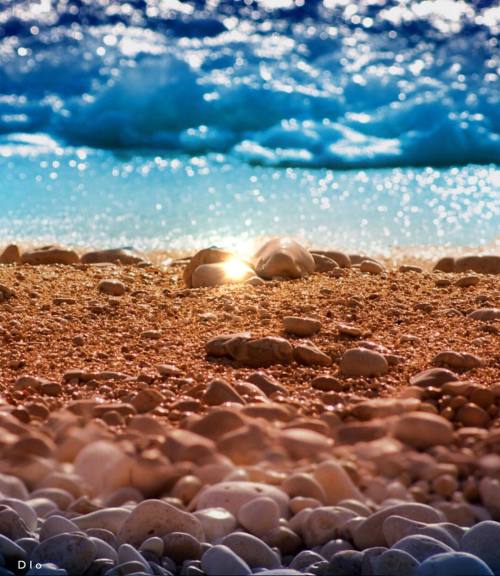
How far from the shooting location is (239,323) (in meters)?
2.44

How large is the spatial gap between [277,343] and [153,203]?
385 centimetres

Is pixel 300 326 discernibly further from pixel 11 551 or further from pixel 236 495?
pixel 11 551

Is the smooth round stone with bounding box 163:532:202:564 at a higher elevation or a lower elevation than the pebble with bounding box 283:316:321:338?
lower

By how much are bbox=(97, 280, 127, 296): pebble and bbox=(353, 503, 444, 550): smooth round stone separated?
5.50 ft

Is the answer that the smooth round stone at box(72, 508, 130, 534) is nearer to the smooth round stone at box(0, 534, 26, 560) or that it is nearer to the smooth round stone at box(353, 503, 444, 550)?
the smooth round stone at box(0, 534, 26, 560)

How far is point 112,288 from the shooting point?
293 cm

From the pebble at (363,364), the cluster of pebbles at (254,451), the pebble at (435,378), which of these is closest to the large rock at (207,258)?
the cluster of pebbles at (254,451)

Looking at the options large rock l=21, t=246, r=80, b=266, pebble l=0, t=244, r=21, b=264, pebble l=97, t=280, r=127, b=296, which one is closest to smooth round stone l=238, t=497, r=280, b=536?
pebble l=97, t=280, r=127, b=296

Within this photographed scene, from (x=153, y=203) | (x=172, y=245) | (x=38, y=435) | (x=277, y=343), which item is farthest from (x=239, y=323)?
(x=153, y=203)

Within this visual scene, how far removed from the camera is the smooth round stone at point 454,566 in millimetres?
1225

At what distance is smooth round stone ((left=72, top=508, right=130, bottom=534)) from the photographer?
4.59 ft

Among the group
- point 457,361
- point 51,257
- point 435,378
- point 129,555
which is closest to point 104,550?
point 129,555

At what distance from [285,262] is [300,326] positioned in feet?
2.58

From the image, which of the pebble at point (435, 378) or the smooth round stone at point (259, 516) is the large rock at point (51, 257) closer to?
the pebble at point (435, 378)
